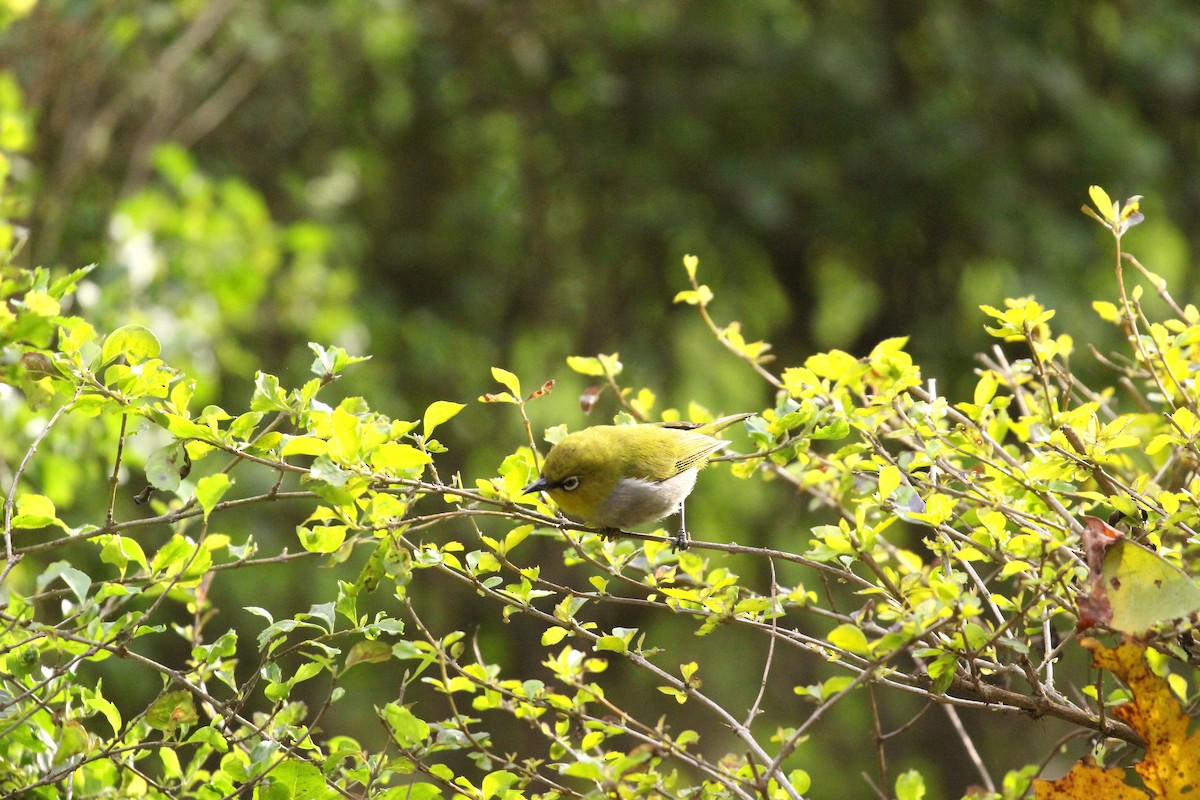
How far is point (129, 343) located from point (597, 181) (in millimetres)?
6532

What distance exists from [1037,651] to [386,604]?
4.99m

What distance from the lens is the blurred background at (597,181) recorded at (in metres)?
6.36

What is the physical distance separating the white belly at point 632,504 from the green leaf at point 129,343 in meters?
1.46

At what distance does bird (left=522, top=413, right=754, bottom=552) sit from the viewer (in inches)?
123

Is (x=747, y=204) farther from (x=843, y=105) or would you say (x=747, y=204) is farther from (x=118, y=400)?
(x=118, y=400)

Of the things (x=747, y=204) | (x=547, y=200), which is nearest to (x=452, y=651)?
(x=747, y=204)

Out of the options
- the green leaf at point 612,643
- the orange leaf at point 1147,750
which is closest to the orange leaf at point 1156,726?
the orange leaf at point 1147,750

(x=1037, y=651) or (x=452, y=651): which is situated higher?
(x=452, y=651)

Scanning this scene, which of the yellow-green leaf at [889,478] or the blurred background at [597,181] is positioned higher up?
the yellow-green leaf at [889,478]

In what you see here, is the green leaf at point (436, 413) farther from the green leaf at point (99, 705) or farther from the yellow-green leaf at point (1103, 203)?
the yellow-green leaf at point (1103, 203)

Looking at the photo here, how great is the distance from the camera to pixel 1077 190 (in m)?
7.00

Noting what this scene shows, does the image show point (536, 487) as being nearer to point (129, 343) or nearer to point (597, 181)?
point (129, 343)

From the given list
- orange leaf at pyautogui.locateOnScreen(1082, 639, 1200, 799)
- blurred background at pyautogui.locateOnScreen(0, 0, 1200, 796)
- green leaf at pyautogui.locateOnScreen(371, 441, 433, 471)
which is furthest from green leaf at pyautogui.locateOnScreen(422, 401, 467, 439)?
blurred background at pyautogui.locateOnScreen(0, 0, 1200, 796)

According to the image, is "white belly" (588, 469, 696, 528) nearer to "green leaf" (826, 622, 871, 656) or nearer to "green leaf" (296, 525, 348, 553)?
"green leaf" (296, 525, 348, 553)
